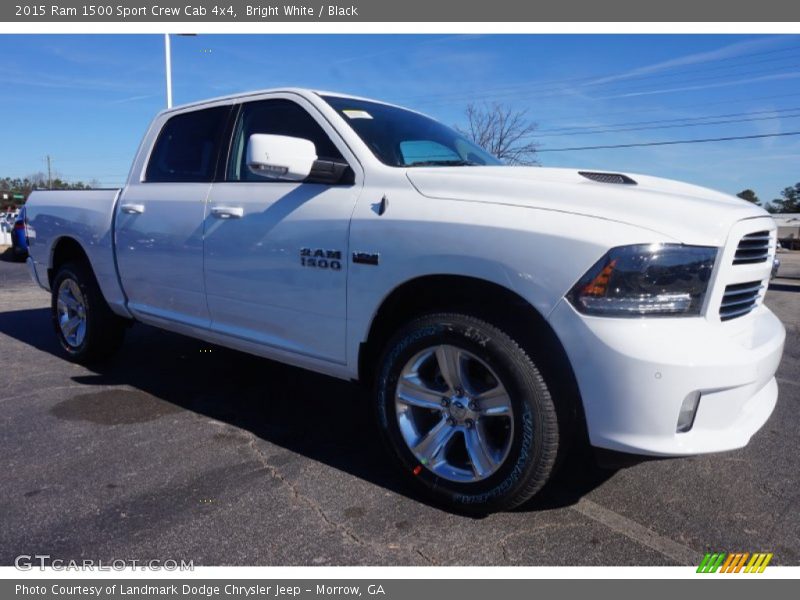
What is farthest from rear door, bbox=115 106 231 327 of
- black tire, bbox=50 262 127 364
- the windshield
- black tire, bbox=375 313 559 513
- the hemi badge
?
black tire, bbox=375 313 559 513

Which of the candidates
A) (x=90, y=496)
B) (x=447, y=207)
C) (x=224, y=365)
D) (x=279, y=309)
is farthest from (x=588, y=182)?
(x=224, y=365)

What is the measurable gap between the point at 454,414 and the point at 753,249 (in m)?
1.43

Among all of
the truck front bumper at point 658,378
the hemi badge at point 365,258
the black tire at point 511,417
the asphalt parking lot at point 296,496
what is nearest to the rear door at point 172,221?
the asphalt parking lot at point 296,496

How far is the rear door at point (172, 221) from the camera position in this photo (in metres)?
3.75

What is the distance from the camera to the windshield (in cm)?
323

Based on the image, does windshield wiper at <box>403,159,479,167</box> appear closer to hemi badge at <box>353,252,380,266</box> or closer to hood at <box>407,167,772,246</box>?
Result: hood at <box>407,167,772,246</box>

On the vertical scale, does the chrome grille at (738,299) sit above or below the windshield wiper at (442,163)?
below

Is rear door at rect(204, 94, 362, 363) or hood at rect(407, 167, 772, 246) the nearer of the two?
hood at rect(407, 167, 772, 246)

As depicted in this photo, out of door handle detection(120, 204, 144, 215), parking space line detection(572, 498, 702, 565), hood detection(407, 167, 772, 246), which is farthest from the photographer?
door handle detection(120, 204, 144, 215)

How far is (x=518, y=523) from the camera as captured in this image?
2557 mm

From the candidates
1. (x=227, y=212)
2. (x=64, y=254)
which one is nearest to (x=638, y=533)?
(x=227, y=212)

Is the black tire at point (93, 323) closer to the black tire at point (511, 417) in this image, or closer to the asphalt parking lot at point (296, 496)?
the asphalt parking lot at point (296, 496)

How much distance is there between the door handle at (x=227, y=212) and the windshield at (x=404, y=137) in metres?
0.79

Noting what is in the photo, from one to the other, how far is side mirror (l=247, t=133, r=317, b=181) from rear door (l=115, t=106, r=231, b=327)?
0.95 m
